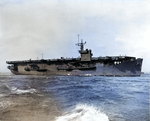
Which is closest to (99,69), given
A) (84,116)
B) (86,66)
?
(86,66)

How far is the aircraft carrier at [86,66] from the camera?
29562mm

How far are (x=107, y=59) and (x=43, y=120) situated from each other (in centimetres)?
2564

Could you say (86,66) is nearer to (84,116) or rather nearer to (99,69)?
(99,69)

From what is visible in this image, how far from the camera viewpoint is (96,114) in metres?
6.57

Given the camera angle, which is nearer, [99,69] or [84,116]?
[84,116]

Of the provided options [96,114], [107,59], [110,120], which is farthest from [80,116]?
[107,59]

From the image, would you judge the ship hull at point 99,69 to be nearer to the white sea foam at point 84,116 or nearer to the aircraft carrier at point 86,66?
the aircraft carrier at point 86,66

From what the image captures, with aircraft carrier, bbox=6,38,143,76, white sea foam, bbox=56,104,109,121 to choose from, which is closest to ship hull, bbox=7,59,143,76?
aircraft carrier, bbox=6,38,143,76

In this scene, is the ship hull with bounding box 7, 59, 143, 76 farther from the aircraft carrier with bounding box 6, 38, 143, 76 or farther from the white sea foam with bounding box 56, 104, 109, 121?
the white sea foam with bounding box 56, 104, 109, 121

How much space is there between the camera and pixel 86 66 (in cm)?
3186

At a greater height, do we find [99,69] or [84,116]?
[99,69]

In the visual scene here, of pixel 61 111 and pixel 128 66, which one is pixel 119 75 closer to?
pixel 128 66

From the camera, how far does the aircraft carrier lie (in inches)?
1164

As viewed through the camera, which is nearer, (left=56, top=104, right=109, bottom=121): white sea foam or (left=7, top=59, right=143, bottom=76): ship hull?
(left=56, top=104, right=109, bottom=121): white sea foam
